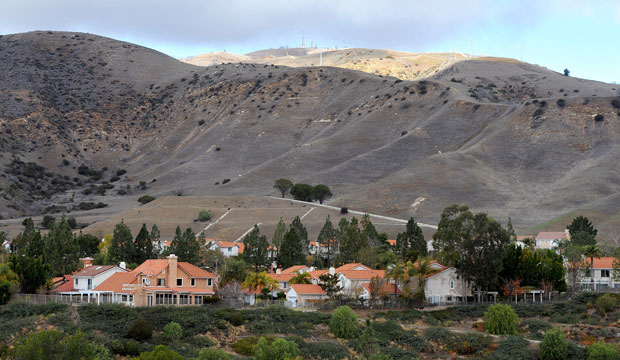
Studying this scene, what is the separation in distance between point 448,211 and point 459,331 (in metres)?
27.4

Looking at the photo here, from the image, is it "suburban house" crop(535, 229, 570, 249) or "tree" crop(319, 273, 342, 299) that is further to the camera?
"suburban house" crop(535, 229, 570, 249)

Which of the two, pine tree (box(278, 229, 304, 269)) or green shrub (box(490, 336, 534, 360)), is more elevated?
pine tree (box(278, 229, 304, 269))

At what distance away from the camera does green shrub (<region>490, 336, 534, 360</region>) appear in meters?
56.9

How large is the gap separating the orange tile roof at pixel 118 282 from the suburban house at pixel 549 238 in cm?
6185

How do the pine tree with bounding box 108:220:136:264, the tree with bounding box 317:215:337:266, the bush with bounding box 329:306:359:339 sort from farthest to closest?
1. the tree with bounding box 317:215:337:266
2. the pine tree with bounding box 108:220:136:264
3. the bush with bounding box 329:306:359:339

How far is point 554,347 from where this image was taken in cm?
5653

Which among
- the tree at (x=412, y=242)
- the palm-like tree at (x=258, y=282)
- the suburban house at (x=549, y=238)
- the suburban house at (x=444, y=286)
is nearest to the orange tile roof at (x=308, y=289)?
the palm-like tree at (x=258, y=282)

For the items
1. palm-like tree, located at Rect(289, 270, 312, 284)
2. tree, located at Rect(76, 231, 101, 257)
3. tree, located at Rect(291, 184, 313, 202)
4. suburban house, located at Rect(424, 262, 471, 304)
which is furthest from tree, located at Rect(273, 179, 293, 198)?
suburban house, located at Rect(424, 262, 471, 304)

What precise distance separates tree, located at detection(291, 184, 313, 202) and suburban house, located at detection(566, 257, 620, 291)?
7653 cm

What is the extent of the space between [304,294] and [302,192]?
83802 mm

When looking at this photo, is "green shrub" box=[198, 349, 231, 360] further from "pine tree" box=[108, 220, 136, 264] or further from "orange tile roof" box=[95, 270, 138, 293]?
"pine tree" box=[108, 220, 136, 264]

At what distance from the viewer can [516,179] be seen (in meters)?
165

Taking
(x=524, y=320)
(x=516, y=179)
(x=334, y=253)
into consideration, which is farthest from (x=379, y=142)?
(x=524, y=320)

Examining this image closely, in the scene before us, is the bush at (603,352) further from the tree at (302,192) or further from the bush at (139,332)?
the tree at (302,192)
